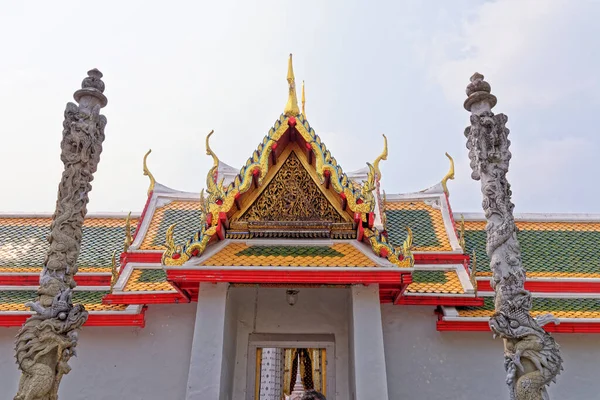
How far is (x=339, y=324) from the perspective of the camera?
26.2ft

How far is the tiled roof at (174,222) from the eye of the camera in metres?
8.83

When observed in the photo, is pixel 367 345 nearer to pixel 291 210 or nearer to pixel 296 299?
pixel 296 299

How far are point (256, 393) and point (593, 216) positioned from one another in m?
7.73

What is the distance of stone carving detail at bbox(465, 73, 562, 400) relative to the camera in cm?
485

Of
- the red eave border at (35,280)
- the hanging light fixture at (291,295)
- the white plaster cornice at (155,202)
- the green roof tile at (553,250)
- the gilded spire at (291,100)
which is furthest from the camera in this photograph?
the white plaster cornice at (155,202)

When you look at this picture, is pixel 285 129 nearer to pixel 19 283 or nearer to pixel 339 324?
pixel 339 324

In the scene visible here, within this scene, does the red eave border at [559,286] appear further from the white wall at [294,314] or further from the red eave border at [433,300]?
the white wall at [294,314]

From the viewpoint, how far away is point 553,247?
9430 millimetres

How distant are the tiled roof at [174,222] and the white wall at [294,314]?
1.76 m

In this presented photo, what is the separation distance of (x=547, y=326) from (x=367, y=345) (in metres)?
2.98

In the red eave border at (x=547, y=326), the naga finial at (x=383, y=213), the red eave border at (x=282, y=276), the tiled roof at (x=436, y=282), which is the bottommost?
the red eave border at (x=547, y=326)

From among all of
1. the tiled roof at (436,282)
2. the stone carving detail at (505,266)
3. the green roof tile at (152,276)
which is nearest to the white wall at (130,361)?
the green roof tile at (152,276)

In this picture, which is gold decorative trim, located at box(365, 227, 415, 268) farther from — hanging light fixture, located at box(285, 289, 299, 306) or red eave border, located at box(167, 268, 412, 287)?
hanging light fixture, located at box(285, 289, 299, 306)

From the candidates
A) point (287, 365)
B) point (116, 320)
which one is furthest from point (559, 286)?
point (287, 365)
